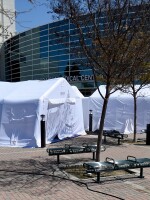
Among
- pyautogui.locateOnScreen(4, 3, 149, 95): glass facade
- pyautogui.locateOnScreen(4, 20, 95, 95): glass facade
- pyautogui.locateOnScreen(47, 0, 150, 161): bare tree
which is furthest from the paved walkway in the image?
pyautogui.locateOnScreen(4, 20, 95, 95): glass facade

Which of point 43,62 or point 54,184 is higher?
point 43,62

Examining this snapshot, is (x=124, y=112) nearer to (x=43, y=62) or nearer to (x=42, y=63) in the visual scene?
(x=43, y=62)

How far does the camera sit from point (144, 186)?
7.80 metres

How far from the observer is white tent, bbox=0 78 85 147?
1450 cm

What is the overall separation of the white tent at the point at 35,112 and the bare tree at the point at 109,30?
5986mm

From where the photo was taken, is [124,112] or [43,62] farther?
[43,62]

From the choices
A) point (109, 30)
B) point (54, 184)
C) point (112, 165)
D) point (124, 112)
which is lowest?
point (54, 184)

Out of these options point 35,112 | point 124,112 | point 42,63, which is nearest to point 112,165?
point 35,112

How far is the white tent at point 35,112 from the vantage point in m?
14.5

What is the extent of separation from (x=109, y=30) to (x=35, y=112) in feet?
21.7

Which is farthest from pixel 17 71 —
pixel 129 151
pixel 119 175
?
pixel 119 175

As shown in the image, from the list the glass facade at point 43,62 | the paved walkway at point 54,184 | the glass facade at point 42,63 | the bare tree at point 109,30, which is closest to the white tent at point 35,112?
the paved walkway at point 54,184

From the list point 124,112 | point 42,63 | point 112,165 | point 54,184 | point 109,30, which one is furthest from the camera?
point 42,63

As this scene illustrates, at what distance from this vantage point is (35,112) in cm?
1453
